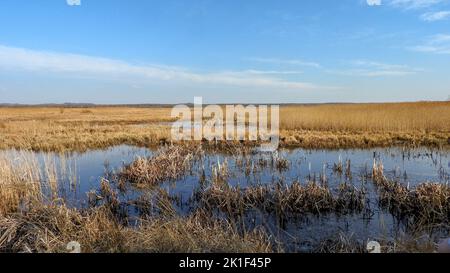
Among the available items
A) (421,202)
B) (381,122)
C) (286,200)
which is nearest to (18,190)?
(286,200)

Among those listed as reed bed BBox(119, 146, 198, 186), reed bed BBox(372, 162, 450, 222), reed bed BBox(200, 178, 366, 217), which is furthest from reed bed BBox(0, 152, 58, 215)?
A: reed bed BBox(372, 162, 450, 222)

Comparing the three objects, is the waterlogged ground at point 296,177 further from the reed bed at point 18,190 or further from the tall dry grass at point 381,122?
the tall dry grass at point 381,122

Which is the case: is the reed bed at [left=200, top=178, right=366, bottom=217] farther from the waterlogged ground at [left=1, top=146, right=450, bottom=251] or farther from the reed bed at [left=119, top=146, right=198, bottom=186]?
the reed bed at [left=119, top=146, right=198, bottom=186]

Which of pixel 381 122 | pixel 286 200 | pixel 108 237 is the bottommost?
pixel 286 200

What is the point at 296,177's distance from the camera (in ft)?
34.5

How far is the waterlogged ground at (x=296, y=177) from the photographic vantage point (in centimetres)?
675

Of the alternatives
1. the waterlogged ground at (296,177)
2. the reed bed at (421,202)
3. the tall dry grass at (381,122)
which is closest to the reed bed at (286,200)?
the waterlogged ground at (296,177)

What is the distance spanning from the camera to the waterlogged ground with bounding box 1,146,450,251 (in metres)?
6.75

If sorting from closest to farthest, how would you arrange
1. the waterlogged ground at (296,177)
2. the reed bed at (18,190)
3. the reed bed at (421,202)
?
the waterlogged ground at (296,177), the reed bed at (421,202), the reed bed at (18,190)

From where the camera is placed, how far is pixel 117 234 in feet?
17.0

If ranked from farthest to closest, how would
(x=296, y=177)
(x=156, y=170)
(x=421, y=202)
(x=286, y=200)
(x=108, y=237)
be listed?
(x=156, y=170) → (x=296, y=177) → (x=286, y=200) → (x=421, y=202) → (x=108, y=237)

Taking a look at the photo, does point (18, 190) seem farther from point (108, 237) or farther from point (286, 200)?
point (286, 200)
